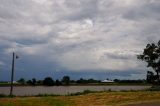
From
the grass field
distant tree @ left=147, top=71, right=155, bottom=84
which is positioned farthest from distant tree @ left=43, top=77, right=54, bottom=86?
the grass field

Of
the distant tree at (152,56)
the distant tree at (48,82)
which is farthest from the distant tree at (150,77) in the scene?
the distant tree at (48,82)

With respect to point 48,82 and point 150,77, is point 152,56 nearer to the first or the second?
point 150,77

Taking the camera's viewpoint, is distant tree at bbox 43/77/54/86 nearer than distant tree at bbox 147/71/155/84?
No

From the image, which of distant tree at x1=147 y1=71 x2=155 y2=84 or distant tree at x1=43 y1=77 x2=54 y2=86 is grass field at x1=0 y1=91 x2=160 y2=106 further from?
distant tree at x1=43 y1=77 x2=54 y2=86

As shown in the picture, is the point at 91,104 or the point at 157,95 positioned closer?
the point at 91,104

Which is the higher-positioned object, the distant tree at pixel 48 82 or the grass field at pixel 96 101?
the distant tree at pixel 48 82

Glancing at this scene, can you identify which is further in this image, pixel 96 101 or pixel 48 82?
pixel 48 82

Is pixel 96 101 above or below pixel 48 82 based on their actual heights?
below

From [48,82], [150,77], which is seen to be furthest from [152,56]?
[48,82]

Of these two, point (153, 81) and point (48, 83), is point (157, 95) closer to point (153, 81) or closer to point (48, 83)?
point (153, 81)

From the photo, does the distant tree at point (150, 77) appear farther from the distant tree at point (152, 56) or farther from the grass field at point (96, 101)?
A: the grass field at point (96, 101)

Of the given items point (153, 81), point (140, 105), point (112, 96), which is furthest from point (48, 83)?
point (140, 105)

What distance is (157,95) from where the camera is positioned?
40.8 m

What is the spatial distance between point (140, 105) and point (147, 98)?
18.3 feet
